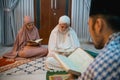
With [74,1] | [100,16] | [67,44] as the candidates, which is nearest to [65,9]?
[74,1]

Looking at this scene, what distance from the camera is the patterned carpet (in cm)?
339

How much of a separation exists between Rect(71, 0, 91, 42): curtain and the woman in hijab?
1333 millimetres

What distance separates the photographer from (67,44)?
426cm

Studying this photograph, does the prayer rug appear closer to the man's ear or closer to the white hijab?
the white hijab

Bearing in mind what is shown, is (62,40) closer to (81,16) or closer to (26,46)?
(26,46)

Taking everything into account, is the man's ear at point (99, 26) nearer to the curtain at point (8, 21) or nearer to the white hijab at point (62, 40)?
the white hijab at point (62, 40)

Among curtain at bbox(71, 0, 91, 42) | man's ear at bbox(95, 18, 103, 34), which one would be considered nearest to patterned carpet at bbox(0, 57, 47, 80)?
curtain at bbox(71, 0, 91, 42)

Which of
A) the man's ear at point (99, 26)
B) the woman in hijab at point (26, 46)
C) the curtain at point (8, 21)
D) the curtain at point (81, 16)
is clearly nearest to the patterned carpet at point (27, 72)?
the woman in hijab at point (26, 46)

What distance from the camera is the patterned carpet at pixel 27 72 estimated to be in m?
3.39

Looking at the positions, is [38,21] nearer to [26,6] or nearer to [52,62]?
[26,6]

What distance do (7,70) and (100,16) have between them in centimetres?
318

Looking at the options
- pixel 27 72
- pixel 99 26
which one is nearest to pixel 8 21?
pixel 27 72

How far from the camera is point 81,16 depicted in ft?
18.9

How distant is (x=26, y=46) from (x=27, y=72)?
1.11 meters
